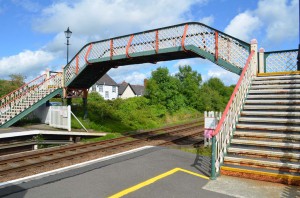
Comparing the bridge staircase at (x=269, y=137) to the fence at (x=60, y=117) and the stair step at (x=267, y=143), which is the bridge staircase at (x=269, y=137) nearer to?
the stair step at (x=267, y=143)

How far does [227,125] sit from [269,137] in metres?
1.18

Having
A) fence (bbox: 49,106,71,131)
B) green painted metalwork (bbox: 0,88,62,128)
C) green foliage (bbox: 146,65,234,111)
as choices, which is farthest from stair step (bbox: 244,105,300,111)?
green foliage (bbox: 146,65,234,111)

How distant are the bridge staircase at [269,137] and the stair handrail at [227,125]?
0.19 meters

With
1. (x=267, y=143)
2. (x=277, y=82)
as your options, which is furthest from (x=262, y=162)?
(x=277, y=82)

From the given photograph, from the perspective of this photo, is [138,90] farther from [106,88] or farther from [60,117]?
[60,117]

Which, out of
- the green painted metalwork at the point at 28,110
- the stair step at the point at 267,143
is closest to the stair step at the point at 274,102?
the stair step at the point at 267,143

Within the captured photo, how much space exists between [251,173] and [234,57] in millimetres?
5619

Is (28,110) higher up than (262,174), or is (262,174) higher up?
(28,110)

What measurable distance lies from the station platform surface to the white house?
51327 mm

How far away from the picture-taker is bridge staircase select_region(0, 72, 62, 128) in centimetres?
1530

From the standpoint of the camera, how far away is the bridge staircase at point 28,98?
15.3 meters

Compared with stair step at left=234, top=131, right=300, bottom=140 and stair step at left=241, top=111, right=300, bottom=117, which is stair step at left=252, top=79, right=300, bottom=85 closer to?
stair step at left=241, top=111, right=300, bottom=117

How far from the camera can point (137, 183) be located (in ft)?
18.3

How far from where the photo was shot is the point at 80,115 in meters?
21.3
